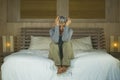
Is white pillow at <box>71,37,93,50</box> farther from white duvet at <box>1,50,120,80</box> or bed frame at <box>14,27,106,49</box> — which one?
white duvet at <box>1,50,120,80</box>

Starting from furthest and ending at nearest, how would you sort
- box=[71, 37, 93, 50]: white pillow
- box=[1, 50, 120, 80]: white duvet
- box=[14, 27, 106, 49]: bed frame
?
box=[14, 27, 106, 49]: bed frame, box=[71, 37, 93, 50]: white pillow, box=[1, 50, 120, 80]: white duvet

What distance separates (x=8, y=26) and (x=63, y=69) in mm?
2611

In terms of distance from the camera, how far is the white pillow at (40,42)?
5.42m

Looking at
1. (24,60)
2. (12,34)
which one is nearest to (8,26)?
(12,34)

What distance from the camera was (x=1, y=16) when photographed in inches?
232

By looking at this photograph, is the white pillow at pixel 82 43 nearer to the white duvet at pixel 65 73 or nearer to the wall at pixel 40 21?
the wall at pixel 40 21

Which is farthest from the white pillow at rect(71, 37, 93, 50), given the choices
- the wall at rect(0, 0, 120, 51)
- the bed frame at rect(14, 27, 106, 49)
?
the wall at rect(0, 0, 120, 51)

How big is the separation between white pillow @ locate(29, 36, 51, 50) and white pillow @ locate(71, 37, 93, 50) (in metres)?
0.49

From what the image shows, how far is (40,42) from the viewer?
5.48 meters

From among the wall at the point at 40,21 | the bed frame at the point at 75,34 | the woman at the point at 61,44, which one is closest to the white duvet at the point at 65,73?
the woman at the point at 61,44

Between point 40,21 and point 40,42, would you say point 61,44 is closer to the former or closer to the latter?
point 40,42

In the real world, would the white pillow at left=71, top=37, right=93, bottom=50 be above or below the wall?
below

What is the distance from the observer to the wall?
5.89 m

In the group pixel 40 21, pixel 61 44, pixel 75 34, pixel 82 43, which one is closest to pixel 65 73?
pixel 61 44
